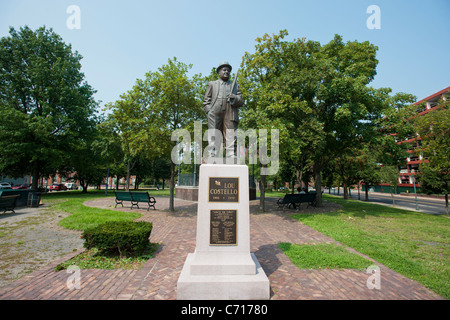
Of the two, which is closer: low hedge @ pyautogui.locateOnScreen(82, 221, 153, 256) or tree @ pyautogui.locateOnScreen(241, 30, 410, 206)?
low hedge @ pyautogui.locateOnScreen(82, 221, 153, 256)

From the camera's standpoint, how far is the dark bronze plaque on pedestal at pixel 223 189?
4.36 m

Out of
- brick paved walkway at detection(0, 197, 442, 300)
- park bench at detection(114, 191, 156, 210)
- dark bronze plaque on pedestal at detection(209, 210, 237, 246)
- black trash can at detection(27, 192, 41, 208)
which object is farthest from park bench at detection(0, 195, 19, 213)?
dark bronze plaque on pedestal at detection(209, 210, 237, 246)

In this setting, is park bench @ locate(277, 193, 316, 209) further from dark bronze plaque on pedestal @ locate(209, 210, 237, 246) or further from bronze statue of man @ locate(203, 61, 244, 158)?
dark bronze plaque on pedestal @ locate(209, 210, 237, 246)

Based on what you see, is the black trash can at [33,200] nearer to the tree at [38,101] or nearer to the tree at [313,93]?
the tree at [38,101]

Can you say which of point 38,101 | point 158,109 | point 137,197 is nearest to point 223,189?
point 158,109

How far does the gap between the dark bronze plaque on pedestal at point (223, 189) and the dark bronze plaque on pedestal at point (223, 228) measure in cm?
25

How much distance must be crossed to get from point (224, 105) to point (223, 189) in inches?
78.6

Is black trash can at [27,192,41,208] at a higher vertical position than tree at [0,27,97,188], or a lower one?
lower

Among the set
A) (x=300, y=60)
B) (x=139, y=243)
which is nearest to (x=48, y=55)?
(x=300, y=60)

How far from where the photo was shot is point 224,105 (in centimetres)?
509

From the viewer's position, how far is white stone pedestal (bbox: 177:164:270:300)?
3.77 meters

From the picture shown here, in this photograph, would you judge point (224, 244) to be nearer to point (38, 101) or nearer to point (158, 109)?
point (158, 109)

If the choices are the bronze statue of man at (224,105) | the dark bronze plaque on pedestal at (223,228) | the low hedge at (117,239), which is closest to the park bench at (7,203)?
the low hedge at (117,239)
